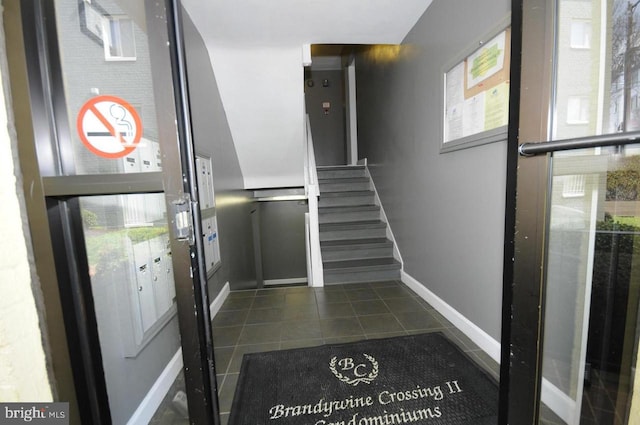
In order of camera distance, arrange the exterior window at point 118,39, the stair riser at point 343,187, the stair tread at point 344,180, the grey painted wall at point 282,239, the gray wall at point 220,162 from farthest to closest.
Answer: the grey painted wall at point 282,239 → the stair tread at point 344,180 → the stair riser at point 343,187 → the gray wall at point 220,162 → the exterior window at point 118,39

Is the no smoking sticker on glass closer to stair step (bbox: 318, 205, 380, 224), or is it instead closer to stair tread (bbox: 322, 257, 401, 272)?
stair tread (bbox: 322, 257, 401, 272)

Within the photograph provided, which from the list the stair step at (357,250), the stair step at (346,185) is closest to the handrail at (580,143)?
the stair step at (357,250)

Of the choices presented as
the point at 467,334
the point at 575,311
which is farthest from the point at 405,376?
the point at 575,311

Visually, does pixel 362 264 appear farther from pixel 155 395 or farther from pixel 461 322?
pixel 155 395

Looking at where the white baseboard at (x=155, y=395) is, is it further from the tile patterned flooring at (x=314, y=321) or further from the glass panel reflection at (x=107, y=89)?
the glass panel reflection at (x=107, y=89)

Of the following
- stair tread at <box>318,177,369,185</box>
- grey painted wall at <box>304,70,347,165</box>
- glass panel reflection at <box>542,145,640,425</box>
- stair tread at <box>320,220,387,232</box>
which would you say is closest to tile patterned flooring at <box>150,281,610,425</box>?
glass panel reflection at <box>542,145,640,425</box>

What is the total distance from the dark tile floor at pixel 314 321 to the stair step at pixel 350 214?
1.07 metres

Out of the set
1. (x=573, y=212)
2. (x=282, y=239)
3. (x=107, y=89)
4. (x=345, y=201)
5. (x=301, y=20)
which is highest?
(x=301, y=20)

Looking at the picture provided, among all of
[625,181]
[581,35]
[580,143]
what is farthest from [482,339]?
[581,35]

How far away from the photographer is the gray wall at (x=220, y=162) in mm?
2148

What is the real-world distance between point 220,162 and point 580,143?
108 inches

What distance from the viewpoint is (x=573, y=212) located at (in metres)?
0.97

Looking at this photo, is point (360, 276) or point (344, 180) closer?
point (360, 276)

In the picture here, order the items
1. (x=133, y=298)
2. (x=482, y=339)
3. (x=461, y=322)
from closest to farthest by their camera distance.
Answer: (x=133, y=298) → (x=482, y=339) → (x=461, y=322)
